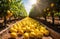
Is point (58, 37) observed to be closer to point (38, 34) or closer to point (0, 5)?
point (38, 34)

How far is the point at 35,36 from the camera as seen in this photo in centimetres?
938

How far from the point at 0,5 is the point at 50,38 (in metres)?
13.3

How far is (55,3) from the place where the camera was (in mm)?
23281

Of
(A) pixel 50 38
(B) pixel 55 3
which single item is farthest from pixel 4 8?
(A) pixel 50 38

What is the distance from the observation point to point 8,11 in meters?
23.0

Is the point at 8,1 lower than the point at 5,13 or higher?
higher

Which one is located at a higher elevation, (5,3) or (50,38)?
(5,3)

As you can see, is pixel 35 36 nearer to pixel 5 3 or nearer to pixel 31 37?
pixel 31 37

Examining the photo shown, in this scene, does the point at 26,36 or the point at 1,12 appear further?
the point at 1,12

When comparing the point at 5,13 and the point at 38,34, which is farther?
the point at 5,13

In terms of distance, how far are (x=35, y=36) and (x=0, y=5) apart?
556 inches

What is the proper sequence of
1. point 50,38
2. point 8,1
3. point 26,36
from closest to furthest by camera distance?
point 26,36, point 50,38, point 8,1

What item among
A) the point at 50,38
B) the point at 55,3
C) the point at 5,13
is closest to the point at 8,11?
the point at 5,13

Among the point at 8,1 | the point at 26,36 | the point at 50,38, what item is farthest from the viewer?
the point at 8,1
